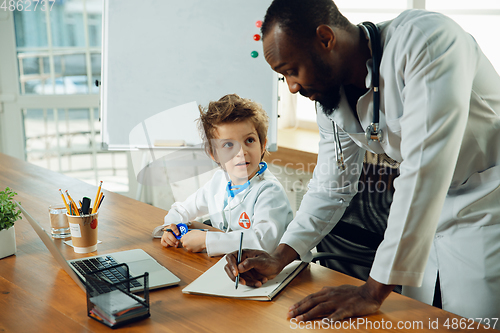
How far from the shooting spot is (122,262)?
1015 millimetres

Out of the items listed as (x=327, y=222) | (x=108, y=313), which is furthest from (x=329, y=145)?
(x=108, y=313)

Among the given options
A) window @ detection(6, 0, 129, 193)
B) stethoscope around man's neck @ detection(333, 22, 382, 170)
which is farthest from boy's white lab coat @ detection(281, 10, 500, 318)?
window @ detection(6, 0, 129, 193)

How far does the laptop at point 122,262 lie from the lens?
876mm

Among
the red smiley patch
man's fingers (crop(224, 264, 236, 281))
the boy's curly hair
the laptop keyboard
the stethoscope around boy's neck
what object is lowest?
the red smiley patch

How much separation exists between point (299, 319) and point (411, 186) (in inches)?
12.0

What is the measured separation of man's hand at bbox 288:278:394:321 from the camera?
781 millimetres

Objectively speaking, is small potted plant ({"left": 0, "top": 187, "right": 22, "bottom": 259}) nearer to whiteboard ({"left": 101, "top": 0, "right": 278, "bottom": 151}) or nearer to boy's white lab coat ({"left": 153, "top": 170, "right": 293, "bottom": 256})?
boy's white lab coat ({"left": 153, "top": 170, "right": 293, "bottom": 256})

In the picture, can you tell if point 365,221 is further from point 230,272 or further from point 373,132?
point 230,272

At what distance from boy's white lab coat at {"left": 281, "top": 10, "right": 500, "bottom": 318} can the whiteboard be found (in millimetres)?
1012

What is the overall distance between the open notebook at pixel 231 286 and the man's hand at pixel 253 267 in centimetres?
1

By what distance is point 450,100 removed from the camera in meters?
0.73

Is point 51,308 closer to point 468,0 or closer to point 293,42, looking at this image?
point 293,42

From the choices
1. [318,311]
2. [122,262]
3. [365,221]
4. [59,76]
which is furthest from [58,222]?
[59,76]

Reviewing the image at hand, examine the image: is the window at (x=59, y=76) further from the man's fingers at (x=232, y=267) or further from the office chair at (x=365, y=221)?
the man's fingers at (x=232, y=267)
